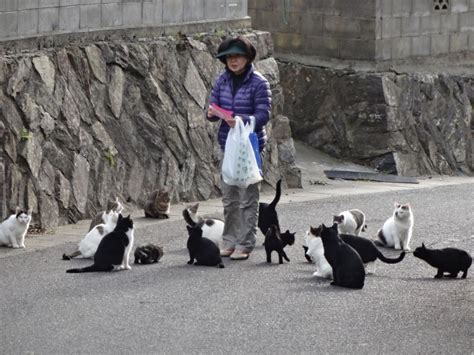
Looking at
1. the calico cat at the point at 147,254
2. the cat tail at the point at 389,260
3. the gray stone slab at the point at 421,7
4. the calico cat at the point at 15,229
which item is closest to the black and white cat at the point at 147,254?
the calico cat at the point at 147,254

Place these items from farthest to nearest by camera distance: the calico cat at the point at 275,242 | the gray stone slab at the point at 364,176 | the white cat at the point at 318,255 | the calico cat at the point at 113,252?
the gray stone slab at the point at 364,176
the calico cat at the point at 275,242
the calico cat at the point at 113,252
the white cat at the point at 318,255

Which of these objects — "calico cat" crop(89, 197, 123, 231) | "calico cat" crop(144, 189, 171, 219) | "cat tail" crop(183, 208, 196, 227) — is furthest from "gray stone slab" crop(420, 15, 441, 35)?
"cat tail" crop(183, 208, 196, 227)

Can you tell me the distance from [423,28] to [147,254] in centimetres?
1169

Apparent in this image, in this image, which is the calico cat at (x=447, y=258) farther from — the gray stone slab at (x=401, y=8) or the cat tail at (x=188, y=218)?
the gray stone slab at (x=401, y=8)

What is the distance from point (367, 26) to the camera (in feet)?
75.5

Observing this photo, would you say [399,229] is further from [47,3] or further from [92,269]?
[47,3]

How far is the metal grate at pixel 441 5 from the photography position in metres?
24.0

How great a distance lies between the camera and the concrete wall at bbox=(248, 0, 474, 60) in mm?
23094

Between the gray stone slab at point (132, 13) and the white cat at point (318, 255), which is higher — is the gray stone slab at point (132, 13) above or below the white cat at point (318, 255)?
above

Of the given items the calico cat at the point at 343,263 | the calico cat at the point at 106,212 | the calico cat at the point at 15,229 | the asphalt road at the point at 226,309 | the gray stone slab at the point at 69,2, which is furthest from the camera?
the gray stone slab at the point at 69,2

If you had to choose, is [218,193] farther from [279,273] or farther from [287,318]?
[287,318]

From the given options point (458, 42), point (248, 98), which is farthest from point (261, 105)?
point (458, 42)

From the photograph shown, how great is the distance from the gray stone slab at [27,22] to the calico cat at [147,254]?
3.65 meters

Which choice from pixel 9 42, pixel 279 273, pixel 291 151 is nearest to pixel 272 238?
pixel 279 273
